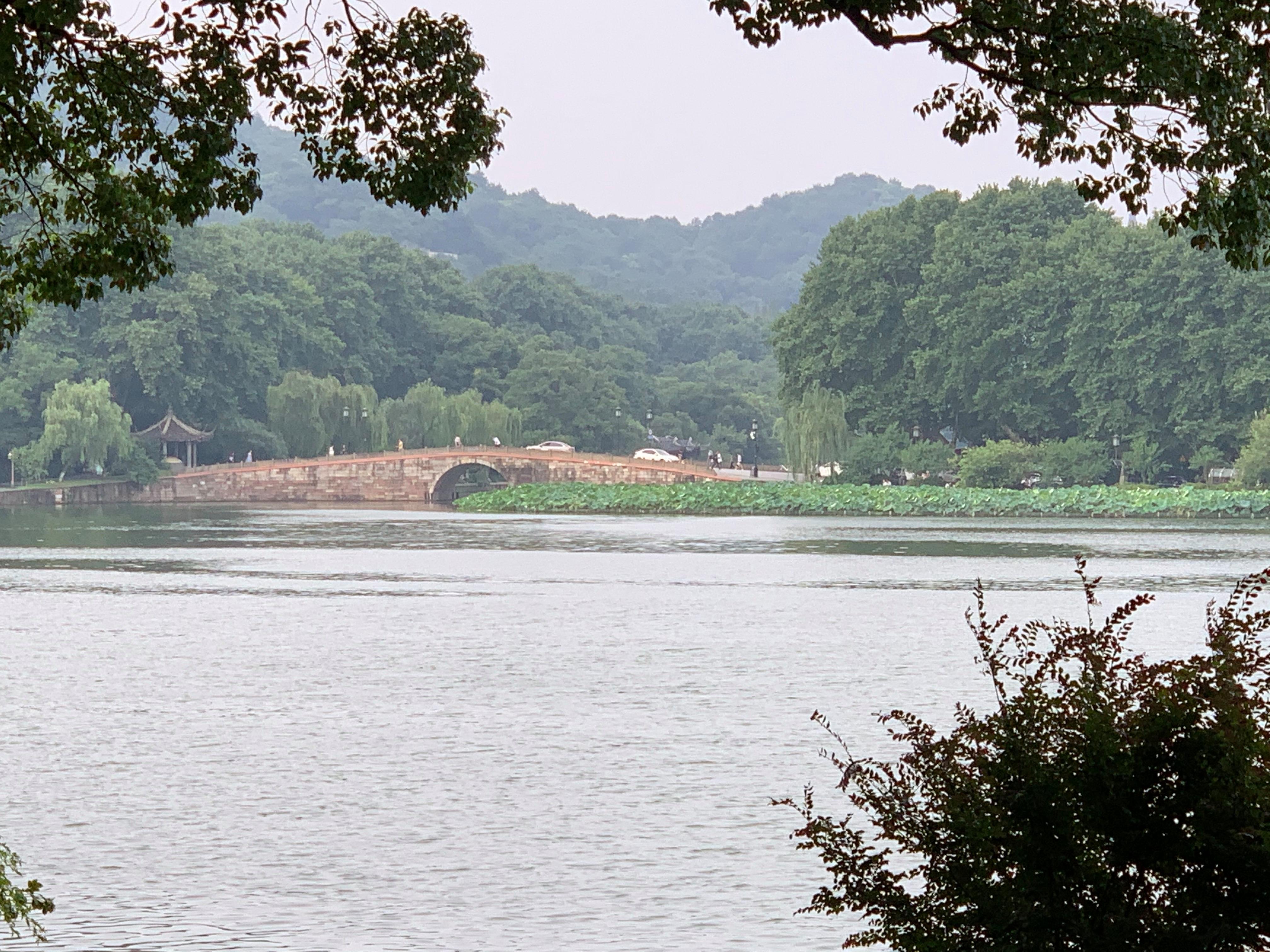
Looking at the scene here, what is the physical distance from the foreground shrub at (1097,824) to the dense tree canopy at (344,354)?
3034 inches

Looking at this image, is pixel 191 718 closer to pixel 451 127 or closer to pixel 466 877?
pixel 466 877

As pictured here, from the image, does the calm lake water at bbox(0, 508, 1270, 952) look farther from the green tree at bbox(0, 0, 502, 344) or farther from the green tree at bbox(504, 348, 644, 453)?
the green tree at bbox(504, 348, 644, 453)

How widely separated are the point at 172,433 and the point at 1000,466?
4114 cm

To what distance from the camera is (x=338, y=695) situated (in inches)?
757

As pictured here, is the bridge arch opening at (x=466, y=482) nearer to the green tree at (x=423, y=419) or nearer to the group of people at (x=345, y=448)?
the group of people at (x=345, y=448)

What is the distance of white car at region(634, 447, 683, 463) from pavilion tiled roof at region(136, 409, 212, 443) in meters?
22.0

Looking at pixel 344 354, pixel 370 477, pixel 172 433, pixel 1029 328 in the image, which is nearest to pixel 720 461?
pixel 344 354

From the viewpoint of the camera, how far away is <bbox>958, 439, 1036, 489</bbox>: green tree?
250ft

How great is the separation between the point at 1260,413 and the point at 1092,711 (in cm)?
6866

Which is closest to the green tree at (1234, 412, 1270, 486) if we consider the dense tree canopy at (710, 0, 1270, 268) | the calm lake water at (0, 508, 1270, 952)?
the calm lake water at (0, 508, 1270, 952)

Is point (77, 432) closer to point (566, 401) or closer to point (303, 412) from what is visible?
point (303, 412)

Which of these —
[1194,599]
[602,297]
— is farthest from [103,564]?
[602,297]

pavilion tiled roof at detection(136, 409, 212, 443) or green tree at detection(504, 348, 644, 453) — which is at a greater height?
green tree at detection(504, 348, 644, 453)

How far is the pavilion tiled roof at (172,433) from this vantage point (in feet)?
303
